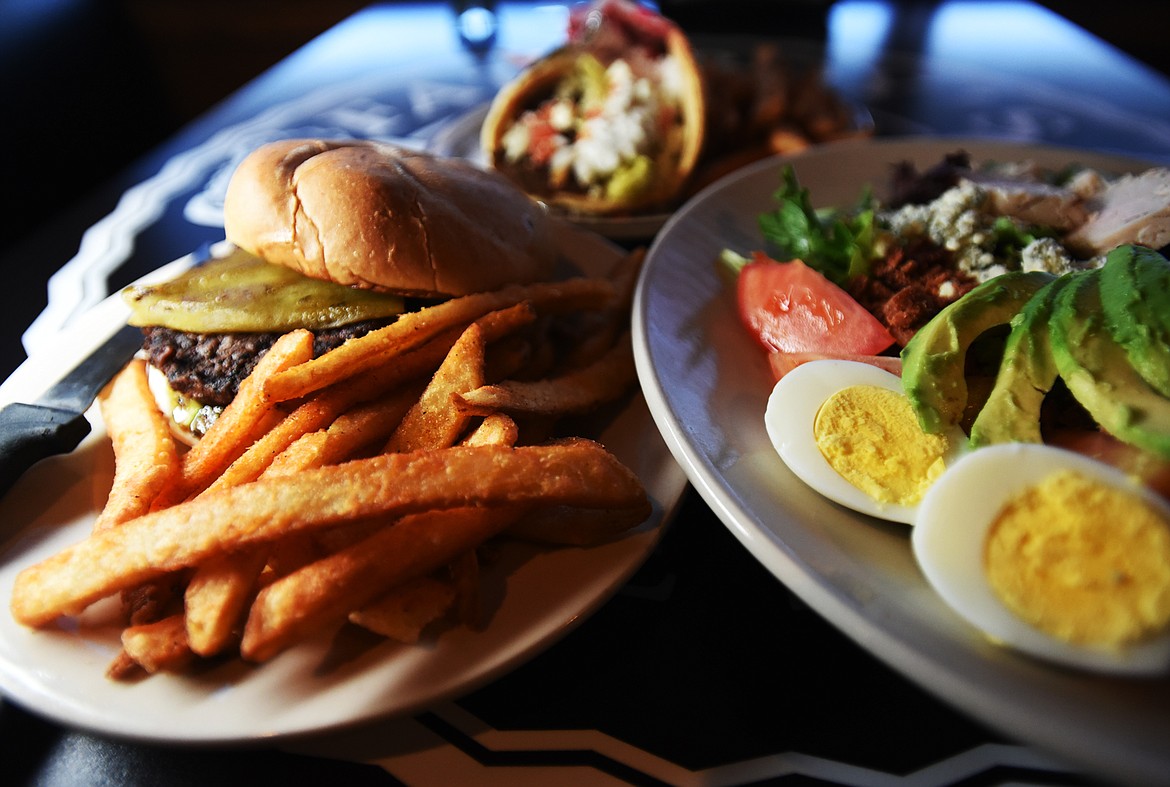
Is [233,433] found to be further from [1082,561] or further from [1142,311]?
[1142,311]

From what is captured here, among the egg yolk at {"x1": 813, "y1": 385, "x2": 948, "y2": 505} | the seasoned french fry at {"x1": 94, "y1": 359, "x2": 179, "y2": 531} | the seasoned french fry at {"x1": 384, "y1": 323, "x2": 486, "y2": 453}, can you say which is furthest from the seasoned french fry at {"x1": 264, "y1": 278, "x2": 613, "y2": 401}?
the egg yolk at {"x1": 813, "y1": 385, "x2": 948, "y2": 505}

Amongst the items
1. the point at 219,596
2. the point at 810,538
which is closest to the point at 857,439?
the point at 810,538

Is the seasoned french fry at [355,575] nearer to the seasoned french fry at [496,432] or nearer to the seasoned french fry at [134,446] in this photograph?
the seasoned french fry at [496,432]

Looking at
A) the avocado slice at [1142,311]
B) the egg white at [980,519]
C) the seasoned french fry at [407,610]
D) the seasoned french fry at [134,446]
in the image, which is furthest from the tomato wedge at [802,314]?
the seasoned french fry at [134,446]

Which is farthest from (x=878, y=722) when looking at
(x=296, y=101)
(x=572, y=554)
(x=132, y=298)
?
(x=296, y=101)

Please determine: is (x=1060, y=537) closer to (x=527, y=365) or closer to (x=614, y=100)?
(x=527, y=365)

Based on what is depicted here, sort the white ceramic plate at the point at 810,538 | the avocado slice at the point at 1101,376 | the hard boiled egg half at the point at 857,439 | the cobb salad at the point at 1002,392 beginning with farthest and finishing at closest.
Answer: the hard boiled egg half at the point at 857,439, the avocado slice at the point at 1101,376, the cobb salad at the point at 1002,392, the white ceramic plate at the point at 810,538
